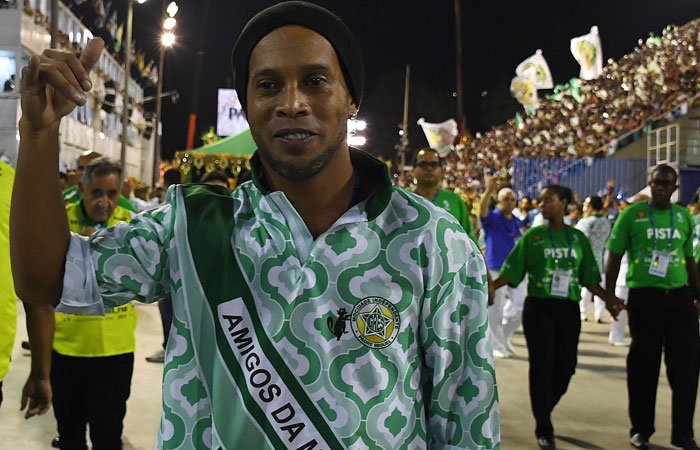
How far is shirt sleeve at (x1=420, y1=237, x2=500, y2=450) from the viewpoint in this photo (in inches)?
68.6

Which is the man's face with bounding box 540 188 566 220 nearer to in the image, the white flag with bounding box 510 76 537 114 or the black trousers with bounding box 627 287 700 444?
the black trousers with bounding box 627 287 700 444

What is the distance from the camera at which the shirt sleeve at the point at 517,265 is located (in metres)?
6.68

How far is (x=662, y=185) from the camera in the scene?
6.27 metres

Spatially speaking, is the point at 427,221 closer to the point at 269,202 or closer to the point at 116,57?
the point at 269,202

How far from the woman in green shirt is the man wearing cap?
464 centimetres

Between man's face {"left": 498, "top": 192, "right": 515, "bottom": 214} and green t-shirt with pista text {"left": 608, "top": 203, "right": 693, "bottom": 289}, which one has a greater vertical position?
man's face {"left": 498, "top": 192, "right": 515, "bottom": 214}

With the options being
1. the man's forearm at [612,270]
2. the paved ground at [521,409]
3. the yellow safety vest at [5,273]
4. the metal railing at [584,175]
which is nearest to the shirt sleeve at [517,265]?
the man's forearm at [612,270]

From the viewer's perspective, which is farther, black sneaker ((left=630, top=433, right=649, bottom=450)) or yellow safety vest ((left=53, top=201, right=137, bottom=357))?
black sneaker ((left=630, top=433, right=649, bottom=450))

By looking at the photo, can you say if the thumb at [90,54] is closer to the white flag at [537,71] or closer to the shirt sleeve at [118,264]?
the shirt sleeve at [118,264]

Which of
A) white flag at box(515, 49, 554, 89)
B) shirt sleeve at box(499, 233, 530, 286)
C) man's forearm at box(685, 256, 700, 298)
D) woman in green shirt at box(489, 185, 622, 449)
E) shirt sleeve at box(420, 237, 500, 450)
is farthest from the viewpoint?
white flag at box(515, 49, 554, 89)

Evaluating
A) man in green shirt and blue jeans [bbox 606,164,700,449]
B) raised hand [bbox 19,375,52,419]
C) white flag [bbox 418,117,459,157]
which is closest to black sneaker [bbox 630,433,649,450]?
man in green shirt and blue jeans [bbox 606,164,700,449]

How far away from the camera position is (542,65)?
89.1 feet

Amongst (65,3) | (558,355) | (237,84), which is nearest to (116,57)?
(65,3)

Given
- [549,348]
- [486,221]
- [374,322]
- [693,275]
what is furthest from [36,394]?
[486,221]
